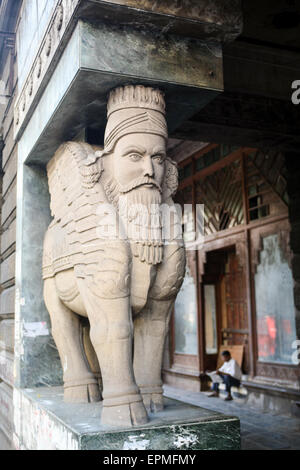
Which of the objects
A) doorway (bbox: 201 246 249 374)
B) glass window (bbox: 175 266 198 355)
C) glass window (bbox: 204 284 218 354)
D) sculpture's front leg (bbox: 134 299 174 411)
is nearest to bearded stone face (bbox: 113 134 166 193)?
sculpture's front leg (bbox: 134 299 174 411)

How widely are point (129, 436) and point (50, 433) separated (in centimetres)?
57

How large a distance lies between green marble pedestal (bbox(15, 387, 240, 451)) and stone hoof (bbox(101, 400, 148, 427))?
4 centimetres

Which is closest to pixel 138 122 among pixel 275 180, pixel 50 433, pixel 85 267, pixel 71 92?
pixel 71 92

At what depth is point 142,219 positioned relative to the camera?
7.65 ft

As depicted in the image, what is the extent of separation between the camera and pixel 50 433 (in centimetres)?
240

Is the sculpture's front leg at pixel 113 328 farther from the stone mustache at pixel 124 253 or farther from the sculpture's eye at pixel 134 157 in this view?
the sculpture's eye at pixel 134 157

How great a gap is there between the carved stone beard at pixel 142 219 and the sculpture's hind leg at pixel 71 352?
77cm

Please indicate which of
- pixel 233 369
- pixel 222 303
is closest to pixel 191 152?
pixel 222 303

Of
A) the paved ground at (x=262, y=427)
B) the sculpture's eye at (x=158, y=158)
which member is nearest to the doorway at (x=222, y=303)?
the paved ground at (x=262, y=427)

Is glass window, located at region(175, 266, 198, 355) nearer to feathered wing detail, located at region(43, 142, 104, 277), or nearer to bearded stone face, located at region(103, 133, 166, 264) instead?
feathered wing detail, located at region(43, 142, 104, 277)

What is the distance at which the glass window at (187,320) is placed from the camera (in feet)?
29.0

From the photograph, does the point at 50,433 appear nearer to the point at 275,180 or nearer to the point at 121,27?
the point at 121,27

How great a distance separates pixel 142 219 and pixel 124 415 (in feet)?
2.96
